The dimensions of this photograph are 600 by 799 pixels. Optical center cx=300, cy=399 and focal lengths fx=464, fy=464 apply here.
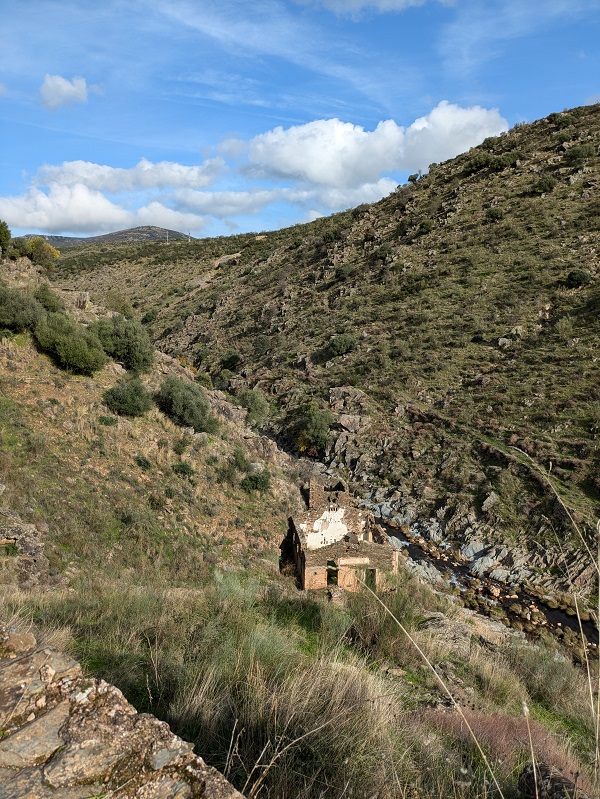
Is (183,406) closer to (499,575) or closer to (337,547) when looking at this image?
(337,547)

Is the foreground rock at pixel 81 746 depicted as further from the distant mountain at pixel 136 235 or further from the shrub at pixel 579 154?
the distant mountain at pixel 136 235

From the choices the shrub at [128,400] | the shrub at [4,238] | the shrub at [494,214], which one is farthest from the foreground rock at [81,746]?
the shrub at [494,214]

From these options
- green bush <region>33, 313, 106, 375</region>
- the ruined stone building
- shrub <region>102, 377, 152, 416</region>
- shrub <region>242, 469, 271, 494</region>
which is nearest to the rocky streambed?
the ruined stone building

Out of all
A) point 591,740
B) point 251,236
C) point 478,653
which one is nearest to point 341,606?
point 478,653

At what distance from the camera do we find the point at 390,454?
21531 mm

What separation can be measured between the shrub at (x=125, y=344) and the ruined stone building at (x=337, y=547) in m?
8.48

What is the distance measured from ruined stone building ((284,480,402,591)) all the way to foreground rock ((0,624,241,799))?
811cm

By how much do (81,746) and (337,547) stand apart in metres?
10.3

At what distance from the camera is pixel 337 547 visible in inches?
468

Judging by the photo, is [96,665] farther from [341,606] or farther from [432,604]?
[432,604]

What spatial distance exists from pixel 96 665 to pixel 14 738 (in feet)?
6.31

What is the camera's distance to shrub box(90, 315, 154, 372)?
677 inches

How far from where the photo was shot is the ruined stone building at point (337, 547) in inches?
441

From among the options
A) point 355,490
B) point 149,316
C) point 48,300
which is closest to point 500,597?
point 355,490
